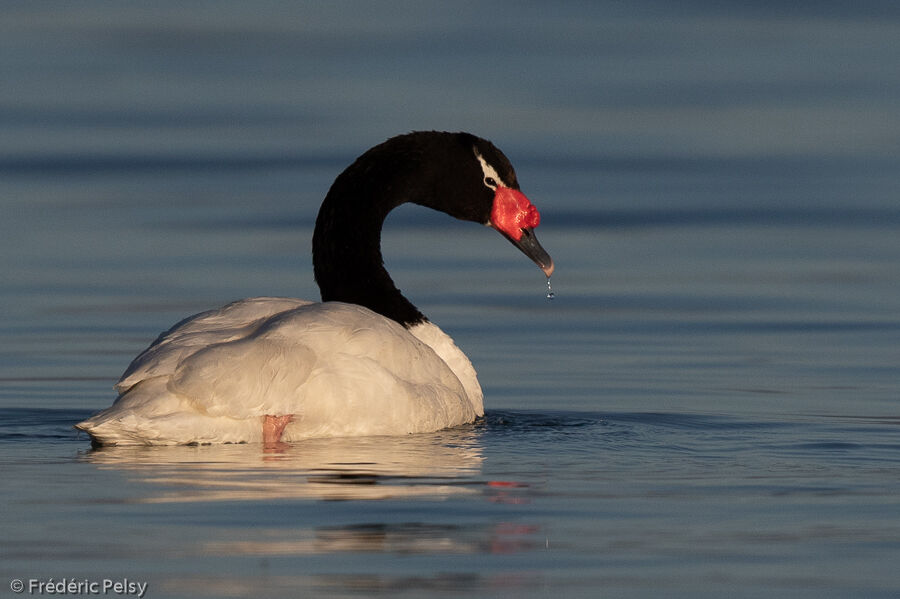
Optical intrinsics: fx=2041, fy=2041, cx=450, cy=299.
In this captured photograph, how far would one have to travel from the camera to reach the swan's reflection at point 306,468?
8406 millimetres

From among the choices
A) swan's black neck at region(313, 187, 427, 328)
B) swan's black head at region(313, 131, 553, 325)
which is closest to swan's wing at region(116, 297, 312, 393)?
swan's black neck at region(313, 187, 427, 328)

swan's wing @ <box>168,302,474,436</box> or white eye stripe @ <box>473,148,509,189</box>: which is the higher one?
white eye stripe @ <box>473,148,509,189</box>

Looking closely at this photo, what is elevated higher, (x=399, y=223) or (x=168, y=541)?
(x=399, y=223)

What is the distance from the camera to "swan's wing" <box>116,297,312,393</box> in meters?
9.93

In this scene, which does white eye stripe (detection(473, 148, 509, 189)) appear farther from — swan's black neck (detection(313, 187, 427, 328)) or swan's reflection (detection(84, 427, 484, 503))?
swan's reflection (detection(84, 427, 484, 503))

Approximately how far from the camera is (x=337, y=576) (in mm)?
6793

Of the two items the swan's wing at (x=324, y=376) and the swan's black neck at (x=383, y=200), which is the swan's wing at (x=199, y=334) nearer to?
the swan's wing at (x=324, y=376)

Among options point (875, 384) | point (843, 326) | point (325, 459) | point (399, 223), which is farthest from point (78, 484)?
point (399, 223)

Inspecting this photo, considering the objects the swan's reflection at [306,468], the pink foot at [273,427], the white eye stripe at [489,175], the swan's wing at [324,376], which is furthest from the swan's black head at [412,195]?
the pink foot at [273,427]

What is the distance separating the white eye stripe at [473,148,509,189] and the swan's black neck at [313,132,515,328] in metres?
0.03

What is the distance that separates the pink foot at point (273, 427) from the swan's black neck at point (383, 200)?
2542mm

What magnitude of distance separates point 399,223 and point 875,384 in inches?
366

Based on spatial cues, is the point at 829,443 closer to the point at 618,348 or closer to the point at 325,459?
the point at 325,459

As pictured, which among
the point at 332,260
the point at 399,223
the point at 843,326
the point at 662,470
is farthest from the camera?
the point at 399,223
